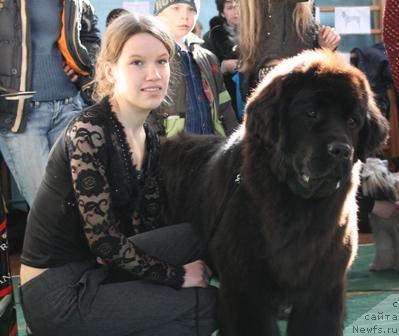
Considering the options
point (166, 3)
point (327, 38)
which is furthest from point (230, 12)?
point (327, 38)

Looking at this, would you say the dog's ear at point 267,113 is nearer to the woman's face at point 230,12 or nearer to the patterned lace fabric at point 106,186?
the patterned lace fabric at point 106,186

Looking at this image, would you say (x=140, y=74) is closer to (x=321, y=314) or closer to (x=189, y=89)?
(x=321, y=314)

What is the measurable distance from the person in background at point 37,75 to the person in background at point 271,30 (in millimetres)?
908

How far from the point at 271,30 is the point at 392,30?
1.22 m

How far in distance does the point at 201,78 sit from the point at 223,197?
4.68ft

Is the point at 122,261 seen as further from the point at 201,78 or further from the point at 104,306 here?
the point at 201,78

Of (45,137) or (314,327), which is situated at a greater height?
(45,137)

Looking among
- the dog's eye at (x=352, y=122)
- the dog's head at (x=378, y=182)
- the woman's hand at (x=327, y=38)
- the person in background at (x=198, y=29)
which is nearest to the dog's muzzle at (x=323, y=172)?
the dog's eye at (x=352, y=122)

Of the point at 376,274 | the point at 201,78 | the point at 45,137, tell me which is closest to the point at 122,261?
the point at 45,137

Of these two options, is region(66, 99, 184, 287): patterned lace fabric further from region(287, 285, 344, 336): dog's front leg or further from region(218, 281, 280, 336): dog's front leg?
region(287, 285, 344, 336): dog's front leg

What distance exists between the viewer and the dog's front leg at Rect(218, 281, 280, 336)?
2.46 meters

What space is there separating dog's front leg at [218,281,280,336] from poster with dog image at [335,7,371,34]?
4.96 metres

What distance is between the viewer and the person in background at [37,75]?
3.49 metres

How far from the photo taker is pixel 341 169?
2305 millimetres
